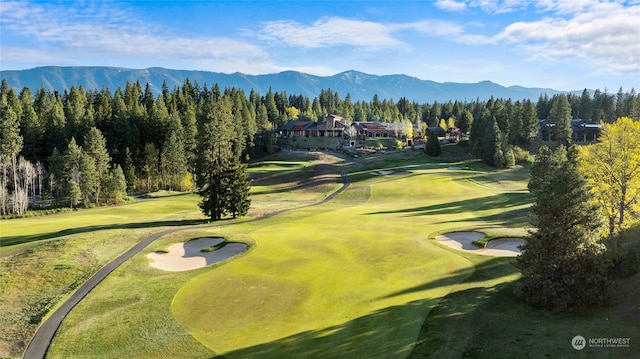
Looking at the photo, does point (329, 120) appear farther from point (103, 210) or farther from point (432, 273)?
point (432, 273)

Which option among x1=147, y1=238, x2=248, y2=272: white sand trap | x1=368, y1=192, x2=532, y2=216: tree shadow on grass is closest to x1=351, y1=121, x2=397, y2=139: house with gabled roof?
x1=368, y1=192, x2=532, y2=216: tree shadow on grass

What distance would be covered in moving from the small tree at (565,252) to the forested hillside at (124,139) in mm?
53205

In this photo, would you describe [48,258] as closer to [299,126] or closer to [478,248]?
[478,248]

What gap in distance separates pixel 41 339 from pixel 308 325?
1501 cm

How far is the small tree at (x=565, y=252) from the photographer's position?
883 inches

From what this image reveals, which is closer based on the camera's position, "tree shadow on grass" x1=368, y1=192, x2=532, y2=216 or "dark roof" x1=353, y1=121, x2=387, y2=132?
"tree shadow on grass" x1=368, y1=192, x2=532, y2=216

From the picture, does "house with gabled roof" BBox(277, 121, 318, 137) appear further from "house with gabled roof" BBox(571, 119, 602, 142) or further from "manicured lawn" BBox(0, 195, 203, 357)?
"manicured lawn" BBox(0, 195, 203, 357)

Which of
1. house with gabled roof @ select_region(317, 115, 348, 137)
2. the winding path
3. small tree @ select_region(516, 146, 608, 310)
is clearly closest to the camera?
small tree @ select_region(516, 146, 608, 310)

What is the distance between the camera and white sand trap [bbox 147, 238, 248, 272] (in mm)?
35625

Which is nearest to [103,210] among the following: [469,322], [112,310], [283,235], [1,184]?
[1,184]

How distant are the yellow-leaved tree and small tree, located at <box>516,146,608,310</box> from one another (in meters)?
9.39

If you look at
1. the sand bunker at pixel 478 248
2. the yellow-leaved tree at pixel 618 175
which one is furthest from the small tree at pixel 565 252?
the sand bunker at pixel 478 248

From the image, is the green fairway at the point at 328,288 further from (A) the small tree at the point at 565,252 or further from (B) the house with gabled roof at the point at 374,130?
(B) the house with gabled roof at the point at 374,130

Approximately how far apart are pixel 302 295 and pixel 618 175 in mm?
25516
